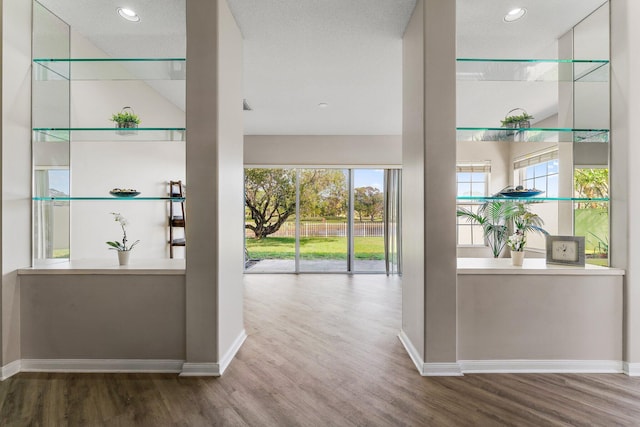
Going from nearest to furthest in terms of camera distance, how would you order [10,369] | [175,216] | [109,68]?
1. [10,369]
2. [109,68]
3. [175,216]

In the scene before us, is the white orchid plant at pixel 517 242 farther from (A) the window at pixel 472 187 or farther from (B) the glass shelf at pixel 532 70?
(A) the window at pixel 472 187

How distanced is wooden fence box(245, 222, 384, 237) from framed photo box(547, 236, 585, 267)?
3850 mm

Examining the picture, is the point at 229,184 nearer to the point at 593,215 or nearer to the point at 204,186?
the point at 204,186

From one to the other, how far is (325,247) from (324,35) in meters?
4.23

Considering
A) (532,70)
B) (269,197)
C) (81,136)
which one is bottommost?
(269,197)

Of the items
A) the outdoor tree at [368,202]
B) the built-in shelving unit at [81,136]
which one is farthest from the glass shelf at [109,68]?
the outdoor tree at [368,202]

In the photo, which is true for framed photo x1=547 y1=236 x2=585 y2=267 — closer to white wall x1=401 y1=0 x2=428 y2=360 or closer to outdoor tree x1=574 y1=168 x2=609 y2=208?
outdoor tree x1=574 y1=168 x2=609 y2=208

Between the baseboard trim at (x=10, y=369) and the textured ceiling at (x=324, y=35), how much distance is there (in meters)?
2.67

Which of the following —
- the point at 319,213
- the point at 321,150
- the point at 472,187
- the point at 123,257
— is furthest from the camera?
the point at 319,213

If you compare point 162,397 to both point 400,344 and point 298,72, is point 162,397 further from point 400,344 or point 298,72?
point 298,72

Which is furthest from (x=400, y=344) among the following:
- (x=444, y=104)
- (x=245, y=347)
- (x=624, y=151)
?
(x=624, y=151)

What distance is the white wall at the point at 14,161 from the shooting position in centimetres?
223

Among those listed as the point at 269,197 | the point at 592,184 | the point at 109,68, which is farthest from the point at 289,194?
the point at 592,184

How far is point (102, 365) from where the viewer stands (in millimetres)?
2359
